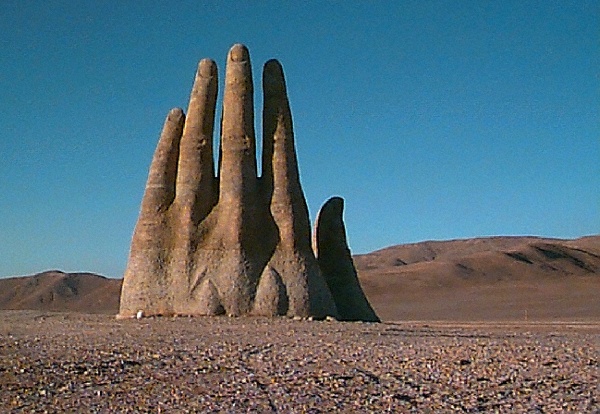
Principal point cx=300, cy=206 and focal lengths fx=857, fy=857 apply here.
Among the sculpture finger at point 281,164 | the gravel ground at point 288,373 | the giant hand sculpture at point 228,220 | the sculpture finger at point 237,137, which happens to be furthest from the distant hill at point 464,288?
the gravel ground at point 288,373

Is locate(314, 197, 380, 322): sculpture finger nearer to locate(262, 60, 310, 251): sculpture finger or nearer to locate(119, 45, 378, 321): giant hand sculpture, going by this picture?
locate(119, 45, 378, 321): giant hand sculpture

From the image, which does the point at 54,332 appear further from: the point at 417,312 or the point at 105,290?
the point at 105,290

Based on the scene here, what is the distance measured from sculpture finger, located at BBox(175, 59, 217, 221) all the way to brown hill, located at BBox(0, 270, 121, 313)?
39902 millimetres

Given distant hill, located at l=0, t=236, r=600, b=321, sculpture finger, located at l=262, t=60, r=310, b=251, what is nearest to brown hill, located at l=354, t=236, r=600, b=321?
distant hill, located at l=0, t=236, r=600, b=321

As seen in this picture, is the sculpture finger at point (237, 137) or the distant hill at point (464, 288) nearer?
the sculpture finger at point (237, 137)

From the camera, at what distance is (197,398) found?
10.8m

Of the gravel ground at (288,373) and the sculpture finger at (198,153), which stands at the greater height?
the sculpture finger at (198,153)

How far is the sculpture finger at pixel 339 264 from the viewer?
27.5m

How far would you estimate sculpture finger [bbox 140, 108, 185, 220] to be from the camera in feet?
84.2

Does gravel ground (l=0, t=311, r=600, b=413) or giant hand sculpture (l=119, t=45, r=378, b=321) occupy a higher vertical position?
giant hand sculpture (l=119, t=45, r=378, b=321)

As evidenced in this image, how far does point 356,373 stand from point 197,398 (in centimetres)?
289

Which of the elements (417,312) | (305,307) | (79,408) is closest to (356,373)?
(79,408)

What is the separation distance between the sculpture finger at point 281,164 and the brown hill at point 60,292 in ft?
133

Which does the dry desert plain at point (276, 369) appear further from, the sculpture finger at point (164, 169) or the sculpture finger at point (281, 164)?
the sculpture finger at point (164, 169)
